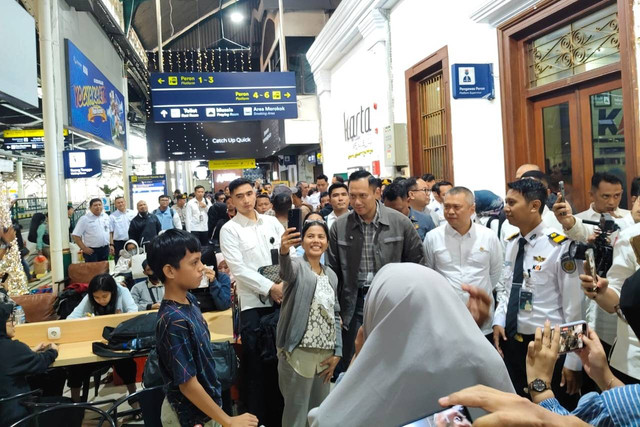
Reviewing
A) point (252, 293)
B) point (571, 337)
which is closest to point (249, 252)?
point (252, 293)

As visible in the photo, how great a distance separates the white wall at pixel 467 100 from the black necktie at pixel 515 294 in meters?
2.97

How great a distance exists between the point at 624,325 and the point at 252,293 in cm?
219

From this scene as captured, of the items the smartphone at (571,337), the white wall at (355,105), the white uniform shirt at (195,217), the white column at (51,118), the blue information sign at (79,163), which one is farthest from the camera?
the white uniform shirt at (195,217)

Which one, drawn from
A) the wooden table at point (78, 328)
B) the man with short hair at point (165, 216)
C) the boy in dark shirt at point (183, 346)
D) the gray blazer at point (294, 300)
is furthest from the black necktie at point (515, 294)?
the man with short hair at point (165, 216)

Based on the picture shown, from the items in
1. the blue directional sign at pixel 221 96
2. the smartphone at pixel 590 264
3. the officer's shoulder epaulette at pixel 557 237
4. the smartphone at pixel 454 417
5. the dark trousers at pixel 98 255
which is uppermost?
the blue directional sign at pixel 221 96

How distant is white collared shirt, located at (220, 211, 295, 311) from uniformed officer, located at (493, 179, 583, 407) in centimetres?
153

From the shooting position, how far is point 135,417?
3982 mm

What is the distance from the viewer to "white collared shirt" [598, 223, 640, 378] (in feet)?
6.94

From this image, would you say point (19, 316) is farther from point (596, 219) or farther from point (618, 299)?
point (596, 219)

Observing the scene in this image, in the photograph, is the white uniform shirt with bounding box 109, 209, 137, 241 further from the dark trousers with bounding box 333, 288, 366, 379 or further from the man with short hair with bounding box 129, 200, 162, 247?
the dark trousers with bounding box 333, 288, 366, 379

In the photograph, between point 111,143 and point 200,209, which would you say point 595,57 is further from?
point 111,143

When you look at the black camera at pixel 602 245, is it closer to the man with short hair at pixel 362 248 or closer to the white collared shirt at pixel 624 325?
the white collared shirt at pixel 624 325

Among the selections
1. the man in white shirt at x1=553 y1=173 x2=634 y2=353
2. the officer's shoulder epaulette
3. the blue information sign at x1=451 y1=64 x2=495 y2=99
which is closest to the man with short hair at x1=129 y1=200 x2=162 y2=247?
the blue information sign at x1=451 y1=64 x2=495 y2=99

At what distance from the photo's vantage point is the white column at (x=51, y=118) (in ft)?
22.7
